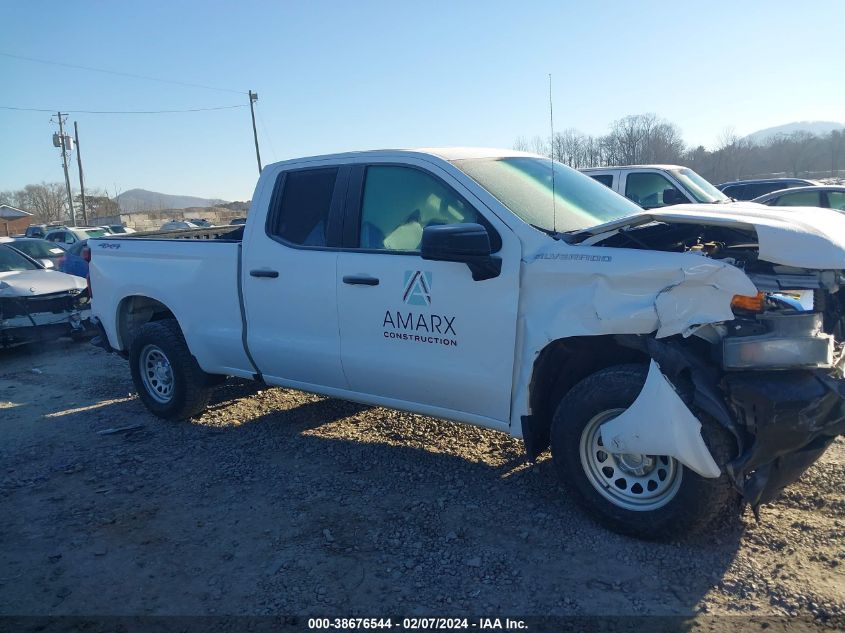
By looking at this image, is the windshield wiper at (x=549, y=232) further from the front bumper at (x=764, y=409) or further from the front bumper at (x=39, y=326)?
the front bumper at (x=39, y=326)

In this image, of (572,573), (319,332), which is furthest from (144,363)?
(572,573)

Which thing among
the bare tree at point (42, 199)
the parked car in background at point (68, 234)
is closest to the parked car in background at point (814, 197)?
the parked car in background at point (68, 234)

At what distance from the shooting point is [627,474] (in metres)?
3.49

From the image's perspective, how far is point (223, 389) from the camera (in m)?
6.72

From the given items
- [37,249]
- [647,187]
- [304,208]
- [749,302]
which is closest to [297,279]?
[304,208]

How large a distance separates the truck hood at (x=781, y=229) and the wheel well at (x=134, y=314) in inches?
167

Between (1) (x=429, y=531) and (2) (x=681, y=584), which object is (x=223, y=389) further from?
(2) (x=681, y=584)

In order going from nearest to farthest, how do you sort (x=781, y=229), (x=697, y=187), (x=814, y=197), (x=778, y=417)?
(x=778, y=417)
(x=781, y=229)
(x=697, y=187)
(x=814, y=197)

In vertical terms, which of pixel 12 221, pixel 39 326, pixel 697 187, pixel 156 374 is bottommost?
pixel 156 374

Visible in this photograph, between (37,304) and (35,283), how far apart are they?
1.29 ft

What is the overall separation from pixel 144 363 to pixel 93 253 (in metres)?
1.24

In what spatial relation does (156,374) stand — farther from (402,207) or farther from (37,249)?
(37,249)

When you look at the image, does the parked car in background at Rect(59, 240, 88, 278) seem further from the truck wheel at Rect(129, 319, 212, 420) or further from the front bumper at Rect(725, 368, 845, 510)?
the front bumper at Rect(725, 368, 845, 510)

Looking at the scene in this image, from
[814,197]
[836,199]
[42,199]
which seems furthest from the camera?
[42,199]
